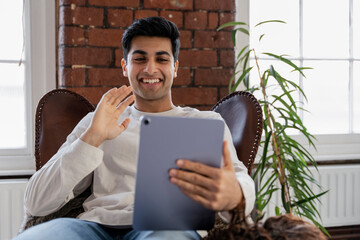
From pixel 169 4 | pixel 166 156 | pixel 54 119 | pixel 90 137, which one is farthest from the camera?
pixel 169 4

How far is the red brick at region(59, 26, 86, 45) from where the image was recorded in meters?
2.09

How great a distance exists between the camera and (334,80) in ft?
9.16

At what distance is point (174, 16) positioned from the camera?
7.32 feet

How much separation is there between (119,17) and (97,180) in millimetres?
1025

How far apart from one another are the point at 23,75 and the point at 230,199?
5.47 ft

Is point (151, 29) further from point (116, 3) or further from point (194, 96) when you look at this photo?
point (194, 96)

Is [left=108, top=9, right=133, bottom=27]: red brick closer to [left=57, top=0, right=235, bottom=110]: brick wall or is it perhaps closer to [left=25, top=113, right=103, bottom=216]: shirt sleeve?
[left=57, top=0, right=235, bottom=110]: brick wall

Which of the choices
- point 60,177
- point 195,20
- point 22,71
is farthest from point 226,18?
point 60,177

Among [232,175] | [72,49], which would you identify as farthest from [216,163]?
[72,49]

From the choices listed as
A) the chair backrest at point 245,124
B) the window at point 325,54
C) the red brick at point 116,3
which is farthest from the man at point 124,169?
the window at point 325,54

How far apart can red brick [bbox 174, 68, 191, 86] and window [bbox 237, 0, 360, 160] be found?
22.4 inches

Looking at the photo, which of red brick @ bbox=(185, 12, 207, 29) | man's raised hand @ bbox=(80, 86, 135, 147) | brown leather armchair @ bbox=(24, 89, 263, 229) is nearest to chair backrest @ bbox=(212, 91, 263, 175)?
brown leather armchair @ bbox=(24, 89, 263, 229)

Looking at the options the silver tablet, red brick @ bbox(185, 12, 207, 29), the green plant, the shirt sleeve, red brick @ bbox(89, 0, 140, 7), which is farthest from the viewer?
red brick @ bbox(185, 12, 207, 29)

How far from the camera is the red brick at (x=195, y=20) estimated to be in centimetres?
226
